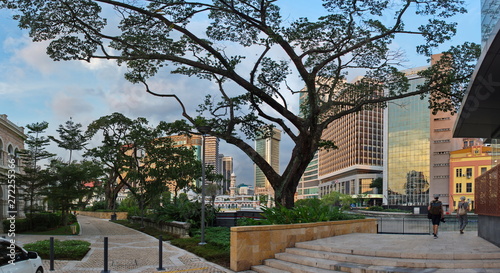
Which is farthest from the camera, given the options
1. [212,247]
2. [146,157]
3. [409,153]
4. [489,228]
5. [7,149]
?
[409,153]

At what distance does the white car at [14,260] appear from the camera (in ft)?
25.0

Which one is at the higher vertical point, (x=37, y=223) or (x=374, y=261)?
(x=374, y=261)

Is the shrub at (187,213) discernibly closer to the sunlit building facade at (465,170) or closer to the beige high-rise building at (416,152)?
the sunlit building facade at (465,170)

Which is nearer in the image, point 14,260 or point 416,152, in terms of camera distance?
point 14,260

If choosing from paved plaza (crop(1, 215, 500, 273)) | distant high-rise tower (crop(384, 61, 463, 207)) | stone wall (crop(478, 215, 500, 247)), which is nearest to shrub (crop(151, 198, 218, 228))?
paved plaza (crop(1, 215, 500, 273))

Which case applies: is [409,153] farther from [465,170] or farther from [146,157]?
[146,157]

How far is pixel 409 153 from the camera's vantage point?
107625 millimetres

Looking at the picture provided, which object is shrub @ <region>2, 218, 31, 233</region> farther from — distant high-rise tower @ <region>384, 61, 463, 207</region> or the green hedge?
distant high-rise tower @ <region>384, 61, 463, 207</region>

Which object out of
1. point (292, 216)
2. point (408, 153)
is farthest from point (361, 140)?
point (292, 216)

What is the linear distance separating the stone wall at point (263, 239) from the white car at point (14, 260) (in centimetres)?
491

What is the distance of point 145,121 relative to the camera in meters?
35.8

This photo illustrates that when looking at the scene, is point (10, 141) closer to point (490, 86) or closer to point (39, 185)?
point (39, 185)

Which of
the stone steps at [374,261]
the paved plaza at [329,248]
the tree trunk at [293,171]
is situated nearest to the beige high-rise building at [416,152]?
the tree trunk at [293,171]

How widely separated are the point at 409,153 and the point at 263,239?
104m
